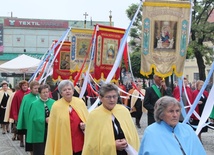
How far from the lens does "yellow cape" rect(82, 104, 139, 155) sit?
16.4 ft

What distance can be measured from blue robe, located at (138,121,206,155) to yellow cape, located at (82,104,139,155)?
92 cm

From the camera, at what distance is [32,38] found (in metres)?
58.9

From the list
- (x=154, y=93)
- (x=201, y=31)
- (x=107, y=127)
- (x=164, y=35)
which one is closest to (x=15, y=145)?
(x=154, y=93)

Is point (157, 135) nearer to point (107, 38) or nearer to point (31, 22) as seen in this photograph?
point (107, 38)

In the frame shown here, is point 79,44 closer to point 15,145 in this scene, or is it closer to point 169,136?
point 15,145

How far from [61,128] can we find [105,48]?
6457 millimetres

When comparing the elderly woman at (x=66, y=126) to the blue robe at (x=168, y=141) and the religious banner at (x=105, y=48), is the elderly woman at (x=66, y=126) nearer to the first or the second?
the blue robe at (x=168, y=141)

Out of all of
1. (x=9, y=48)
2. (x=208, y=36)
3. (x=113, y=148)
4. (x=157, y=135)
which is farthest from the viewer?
(x=9, y=48)

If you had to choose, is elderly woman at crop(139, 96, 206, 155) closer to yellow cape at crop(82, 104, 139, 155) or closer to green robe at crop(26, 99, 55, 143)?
yellow cape at crop(82, 104, 139, 155)

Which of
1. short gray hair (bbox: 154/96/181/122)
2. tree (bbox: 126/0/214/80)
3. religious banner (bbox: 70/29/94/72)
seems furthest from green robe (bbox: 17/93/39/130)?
tree (bbox: 126/0/214/80)

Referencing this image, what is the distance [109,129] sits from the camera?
16.6 feet

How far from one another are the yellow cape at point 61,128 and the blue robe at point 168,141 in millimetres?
2245

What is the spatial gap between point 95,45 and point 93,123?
732 centimetres

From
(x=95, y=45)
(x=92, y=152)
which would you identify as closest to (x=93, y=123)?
(x=92, y=152)
